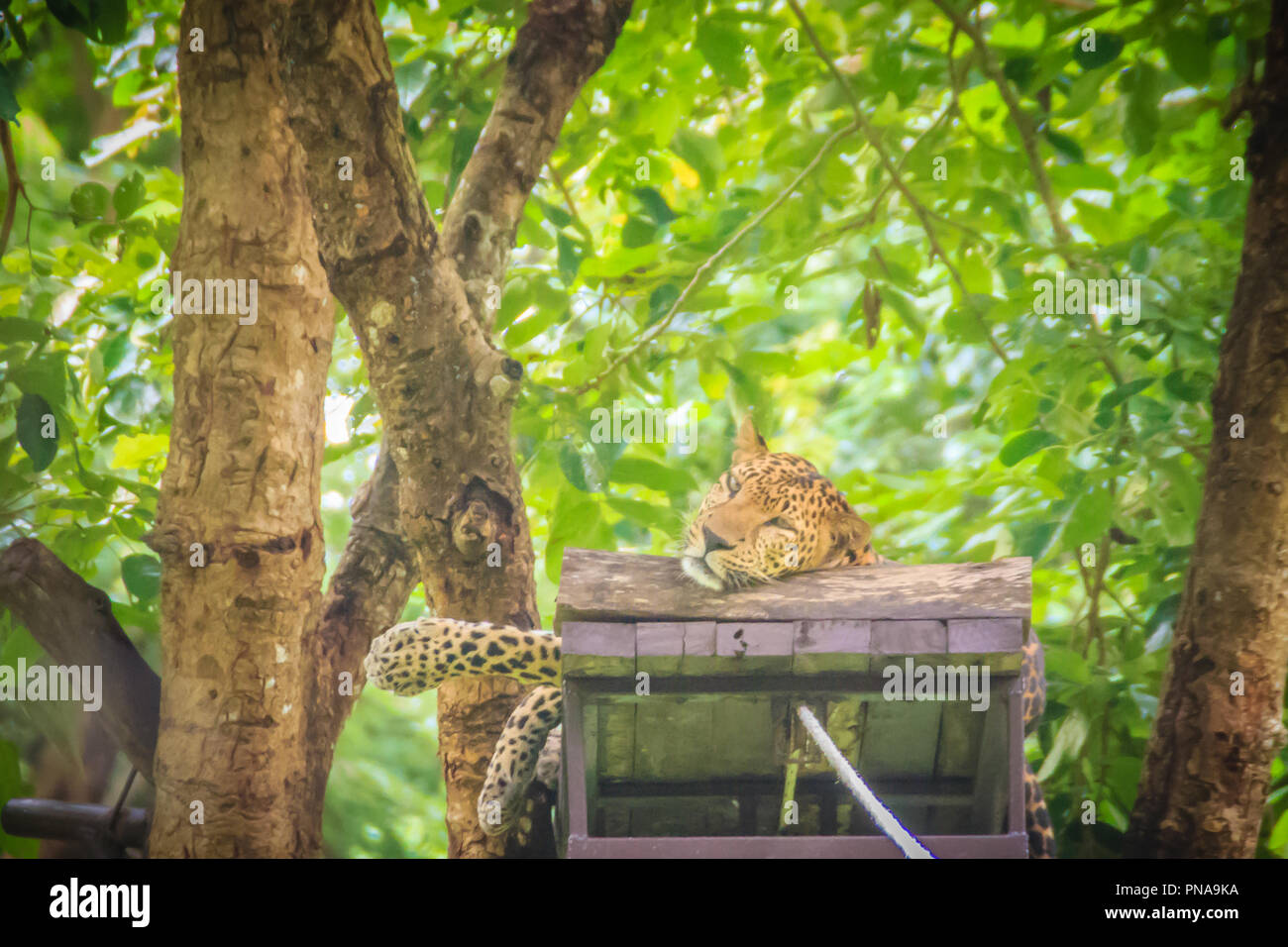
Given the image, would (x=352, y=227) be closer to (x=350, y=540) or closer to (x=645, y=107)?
(x=350, y=540)

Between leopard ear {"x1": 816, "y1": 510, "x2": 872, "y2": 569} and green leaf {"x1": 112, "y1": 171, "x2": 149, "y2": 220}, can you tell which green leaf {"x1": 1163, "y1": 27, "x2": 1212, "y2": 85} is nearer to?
leopard ear {"x1": 816, "y1": 510, "x2": 872, "y2": 569}

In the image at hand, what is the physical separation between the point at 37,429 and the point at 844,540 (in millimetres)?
1697

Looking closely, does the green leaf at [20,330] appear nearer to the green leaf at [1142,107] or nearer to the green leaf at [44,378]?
the green leaf at [44,378]

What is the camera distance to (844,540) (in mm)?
2293

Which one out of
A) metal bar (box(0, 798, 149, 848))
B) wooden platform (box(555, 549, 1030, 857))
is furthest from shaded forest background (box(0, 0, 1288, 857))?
wooden platform (box(555, 549, 1030, 857))

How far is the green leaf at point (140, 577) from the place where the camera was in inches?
95.3

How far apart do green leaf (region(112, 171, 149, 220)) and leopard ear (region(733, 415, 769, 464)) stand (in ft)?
4.75

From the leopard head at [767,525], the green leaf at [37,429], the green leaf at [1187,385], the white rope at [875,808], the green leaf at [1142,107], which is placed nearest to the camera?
the white rope at [875,808]

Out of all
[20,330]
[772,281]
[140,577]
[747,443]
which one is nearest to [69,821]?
[140,577]

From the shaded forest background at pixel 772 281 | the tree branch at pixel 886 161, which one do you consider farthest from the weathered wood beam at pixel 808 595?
the tree branch at pixel 886 161

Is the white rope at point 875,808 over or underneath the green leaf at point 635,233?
underneath

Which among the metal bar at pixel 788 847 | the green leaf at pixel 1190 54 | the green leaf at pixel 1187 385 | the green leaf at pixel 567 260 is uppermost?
the green leaf at pixel 1190 54

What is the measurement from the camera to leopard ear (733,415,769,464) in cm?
243

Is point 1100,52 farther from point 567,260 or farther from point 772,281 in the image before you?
point 567,260
